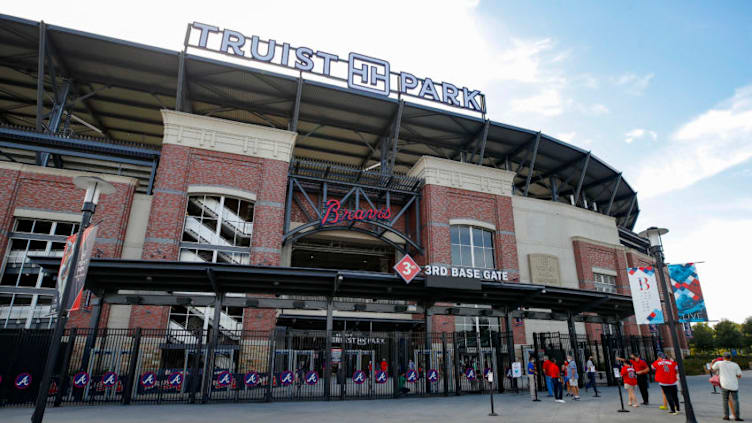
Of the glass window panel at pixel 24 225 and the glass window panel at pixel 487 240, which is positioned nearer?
the glass window panel at pixel 24 225

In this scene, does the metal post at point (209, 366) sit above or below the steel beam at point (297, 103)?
below

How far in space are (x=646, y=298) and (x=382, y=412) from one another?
8151 millimetres

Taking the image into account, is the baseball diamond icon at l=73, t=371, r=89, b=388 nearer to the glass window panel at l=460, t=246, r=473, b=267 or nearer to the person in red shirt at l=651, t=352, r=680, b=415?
the person in red shirt at l=651, t=352, r=680, b=415

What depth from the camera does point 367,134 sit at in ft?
105

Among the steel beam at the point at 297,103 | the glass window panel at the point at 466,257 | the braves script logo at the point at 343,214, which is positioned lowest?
the glass window panel at the point at 466,257

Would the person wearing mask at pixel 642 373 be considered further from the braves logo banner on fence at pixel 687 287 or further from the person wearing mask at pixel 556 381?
the braves logo banner on fence at pixel 687 287

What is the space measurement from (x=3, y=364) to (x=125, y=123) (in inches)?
917

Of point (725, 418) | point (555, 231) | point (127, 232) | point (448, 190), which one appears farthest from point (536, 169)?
point (127, 232)

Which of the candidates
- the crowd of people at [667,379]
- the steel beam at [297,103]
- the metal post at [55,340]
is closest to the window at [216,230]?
the steel beam at [297,103]

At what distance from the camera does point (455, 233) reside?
91.3 feet

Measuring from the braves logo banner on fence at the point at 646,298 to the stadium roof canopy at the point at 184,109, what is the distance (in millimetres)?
19433

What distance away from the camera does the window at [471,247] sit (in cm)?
2727

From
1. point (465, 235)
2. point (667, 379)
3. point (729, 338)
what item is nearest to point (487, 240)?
point (465, 235)

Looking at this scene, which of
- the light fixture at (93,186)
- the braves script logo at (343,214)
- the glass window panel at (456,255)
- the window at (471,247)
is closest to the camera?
the light fixture at (93,186)
